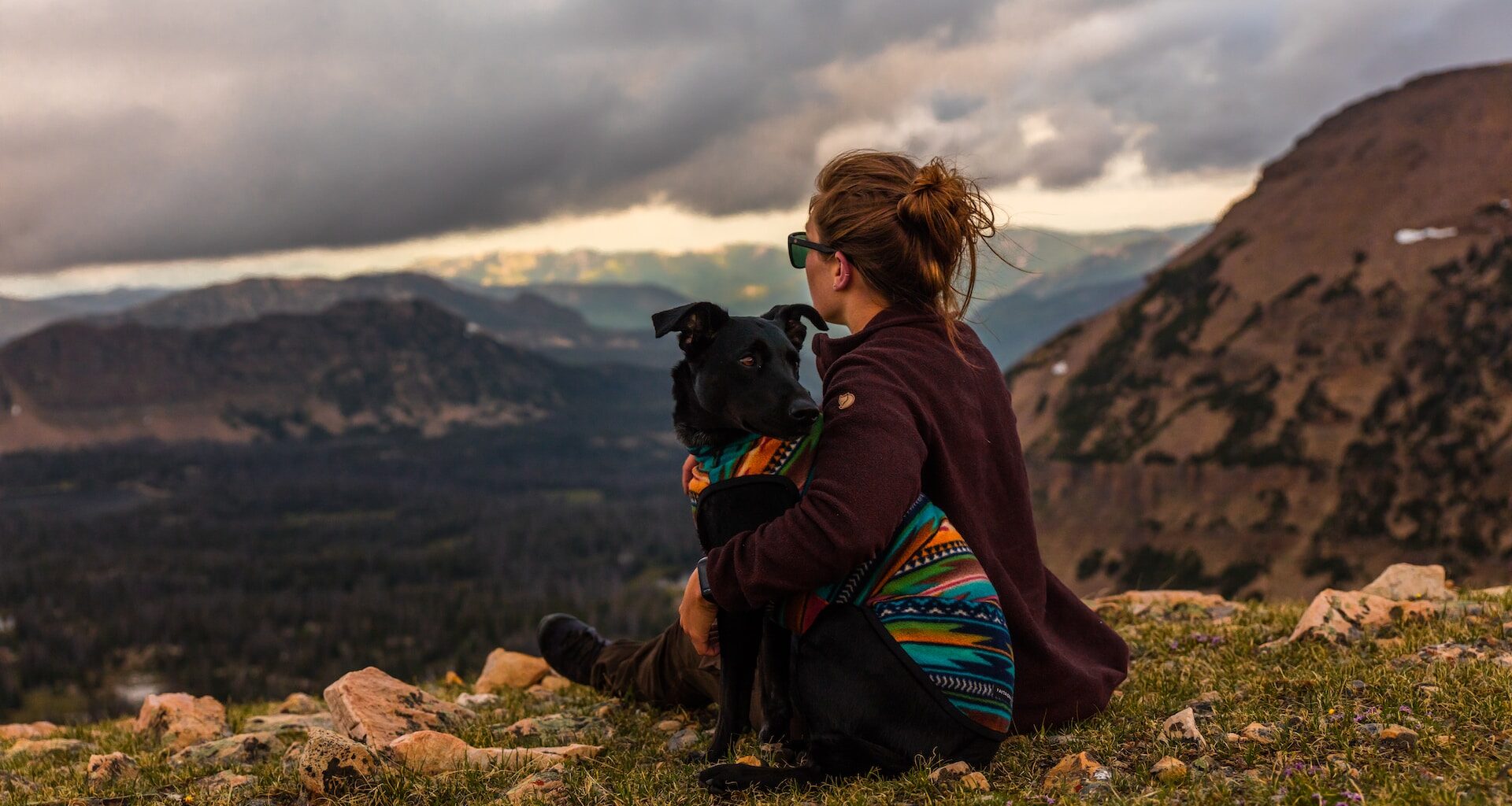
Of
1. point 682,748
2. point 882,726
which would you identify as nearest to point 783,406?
point 882,726

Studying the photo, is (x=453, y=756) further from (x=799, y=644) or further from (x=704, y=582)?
Answer: (x=799, y=644)

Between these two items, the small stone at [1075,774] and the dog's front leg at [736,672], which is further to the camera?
the dog's front leg at [736,672]

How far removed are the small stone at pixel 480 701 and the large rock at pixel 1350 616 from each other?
6.92 metres

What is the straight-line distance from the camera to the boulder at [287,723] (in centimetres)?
873

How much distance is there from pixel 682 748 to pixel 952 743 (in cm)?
233

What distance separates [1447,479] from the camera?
4267 inches

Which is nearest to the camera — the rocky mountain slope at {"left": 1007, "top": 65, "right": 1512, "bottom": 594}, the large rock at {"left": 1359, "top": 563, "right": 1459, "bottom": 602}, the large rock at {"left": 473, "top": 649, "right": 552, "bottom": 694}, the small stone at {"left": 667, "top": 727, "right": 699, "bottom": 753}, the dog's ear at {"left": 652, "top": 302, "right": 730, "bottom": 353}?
the dog's ear at {"left": 652, "top": 302, "right": 730, "bottom": 353}

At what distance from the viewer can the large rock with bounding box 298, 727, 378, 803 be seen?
5.76 metres

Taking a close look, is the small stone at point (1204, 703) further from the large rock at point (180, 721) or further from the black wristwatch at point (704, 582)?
the large rock at point (180, 721)

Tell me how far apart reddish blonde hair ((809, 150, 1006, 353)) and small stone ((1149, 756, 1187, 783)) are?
2.46m

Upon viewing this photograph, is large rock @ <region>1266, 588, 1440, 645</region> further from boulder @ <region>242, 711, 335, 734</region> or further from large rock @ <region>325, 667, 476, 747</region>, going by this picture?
boulder @ <region>242, 711, 335, 734</region>

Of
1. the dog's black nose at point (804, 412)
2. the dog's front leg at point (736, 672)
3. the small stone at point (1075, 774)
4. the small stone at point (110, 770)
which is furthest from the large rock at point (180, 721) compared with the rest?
the small stone at point (1075, 774)

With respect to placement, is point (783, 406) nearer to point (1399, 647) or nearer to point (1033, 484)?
point (1399, 647)

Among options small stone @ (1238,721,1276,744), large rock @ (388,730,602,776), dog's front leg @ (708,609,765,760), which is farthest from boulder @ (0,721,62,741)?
small stone @ (1238,721,1276,744)
